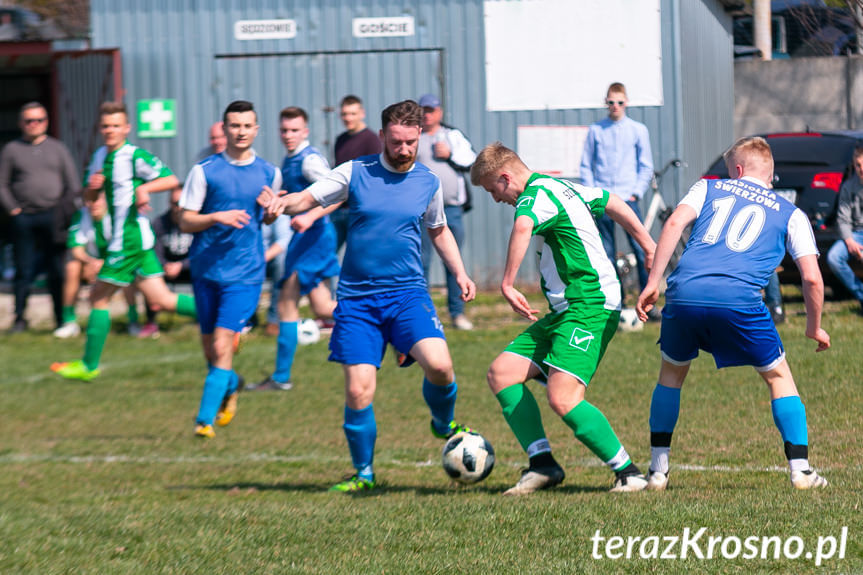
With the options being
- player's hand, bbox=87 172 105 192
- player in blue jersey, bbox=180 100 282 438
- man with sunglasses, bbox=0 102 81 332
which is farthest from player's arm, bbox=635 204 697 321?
man with sunglasses, bbox=0 102 81 332

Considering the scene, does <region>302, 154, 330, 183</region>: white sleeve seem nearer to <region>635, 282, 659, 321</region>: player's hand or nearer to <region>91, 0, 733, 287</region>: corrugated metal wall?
<region>635, 282, 659, 321</region>: player's hand

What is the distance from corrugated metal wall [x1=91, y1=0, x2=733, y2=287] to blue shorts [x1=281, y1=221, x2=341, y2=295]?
6.52m

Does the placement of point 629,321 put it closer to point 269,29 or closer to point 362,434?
point 362,434

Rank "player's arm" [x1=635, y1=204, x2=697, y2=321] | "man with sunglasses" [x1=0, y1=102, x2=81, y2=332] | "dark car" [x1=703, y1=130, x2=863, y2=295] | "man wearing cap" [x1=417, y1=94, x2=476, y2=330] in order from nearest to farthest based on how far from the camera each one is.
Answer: "player's arm" [x1=635, y1=204, x2=697, y2=321] → "man wearing cap" [x1=417, y1=94, x2=476, y2=330] → "dark car" [x1=703, y1=130, x2=863, y2=295] → "man with sunglasses" [x1=0, y1=102, x2=81, y2=332]

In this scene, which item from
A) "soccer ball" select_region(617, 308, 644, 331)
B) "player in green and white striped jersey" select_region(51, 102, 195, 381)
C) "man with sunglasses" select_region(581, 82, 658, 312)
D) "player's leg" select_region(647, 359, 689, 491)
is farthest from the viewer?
"man with sunglasses" select_region(581, 82, 658, 312)

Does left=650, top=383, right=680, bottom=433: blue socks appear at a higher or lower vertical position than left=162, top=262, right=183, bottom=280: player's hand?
lower

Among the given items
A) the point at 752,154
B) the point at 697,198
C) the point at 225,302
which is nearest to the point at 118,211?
the point at 225,302

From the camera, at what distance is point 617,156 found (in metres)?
12.2

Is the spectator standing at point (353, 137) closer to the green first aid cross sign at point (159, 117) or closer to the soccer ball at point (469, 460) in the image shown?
the soccer ball at point (469, 460)

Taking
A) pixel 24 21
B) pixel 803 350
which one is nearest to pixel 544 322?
pixel 803 350

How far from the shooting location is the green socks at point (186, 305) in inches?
410

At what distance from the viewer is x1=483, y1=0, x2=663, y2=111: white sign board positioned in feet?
53.2

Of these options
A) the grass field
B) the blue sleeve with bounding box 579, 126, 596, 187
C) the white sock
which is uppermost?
the blue sleeve with bounding box 579, 126, 596, 187

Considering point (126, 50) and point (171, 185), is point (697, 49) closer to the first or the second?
point (126, 50)
